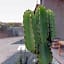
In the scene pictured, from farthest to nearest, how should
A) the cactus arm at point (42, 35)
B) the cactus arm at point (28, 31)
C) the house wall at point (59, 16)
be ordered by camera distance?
1. the house wall at point (59, 16)
2. the cactus arm at point (28, 31)
3. the cactus arm at point (42, 35)

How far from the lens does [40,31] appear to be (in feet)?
14.1

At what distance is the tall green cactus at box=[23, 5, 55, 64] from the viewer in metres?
4.28

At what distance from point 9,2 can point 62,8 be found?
9.94 m

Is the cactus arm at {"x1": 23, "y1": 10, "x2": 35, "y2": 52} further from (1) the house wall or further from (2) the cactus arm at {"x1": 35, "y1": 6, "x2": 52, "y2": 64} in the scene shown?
(1) the house wall

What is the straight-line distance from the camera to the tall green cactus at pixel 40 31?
14.0 feet

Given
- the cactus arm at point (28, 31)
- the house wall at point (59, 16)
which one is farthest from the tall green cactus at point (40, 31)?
the house wall at point (59, 16)

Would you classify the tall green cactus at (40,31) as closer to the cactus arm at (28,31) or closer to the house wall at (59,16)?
the cactus arm at (28,31)

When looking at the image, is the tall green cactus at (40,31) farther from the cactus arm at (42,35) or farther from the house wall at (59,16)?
the house wall at (59,16)

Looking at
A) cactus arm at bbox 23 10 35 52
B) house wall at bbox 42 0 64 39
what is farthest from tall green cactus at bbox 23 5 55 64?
house wall at bbox 42 0 64 39

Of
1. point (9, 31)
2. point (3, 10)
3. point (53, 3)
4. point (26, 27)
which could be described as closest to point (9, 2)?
point (3, 10)

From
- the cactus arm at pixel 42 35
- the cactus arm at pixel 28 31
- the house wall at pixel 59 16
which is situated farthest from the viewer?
the house wall at pixel 59 16

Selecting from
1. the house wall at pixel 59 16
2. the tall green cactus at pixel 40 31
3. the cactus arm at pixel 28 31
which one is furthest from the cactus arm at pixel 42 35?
the house wall at pixel 59 16

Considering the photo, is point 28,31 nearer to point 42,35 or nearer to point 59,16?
point 42,35

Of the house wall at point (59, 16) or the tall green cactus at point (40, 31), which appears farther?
the house wall at point (59, 16)
